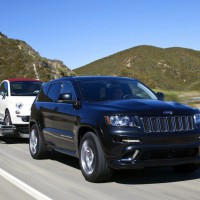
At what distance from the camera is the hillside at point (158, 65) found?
519 ft

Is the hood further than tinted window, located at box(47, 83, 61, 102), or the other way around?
tinted window, located at box(47, 83, 61, 102)

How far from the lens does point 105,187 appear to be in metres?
7.34

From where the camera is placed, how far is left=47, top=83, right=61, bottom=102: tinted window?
9627 mm

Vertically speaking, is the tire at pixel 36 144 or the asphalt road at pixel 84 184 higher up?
the tire at pixel 36 144

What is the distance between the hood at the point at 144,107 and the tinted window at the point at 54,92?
180 centimetres

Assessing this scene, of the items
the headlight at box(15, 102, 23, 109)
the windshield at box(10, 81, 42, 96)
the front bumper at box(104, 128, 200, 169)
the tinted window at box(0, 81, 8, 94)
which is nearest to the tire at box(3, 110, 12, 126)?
the headlight at box(15, 102, 23, 109)

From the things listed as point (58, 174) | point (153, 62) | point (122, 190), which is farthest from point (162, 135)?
point (153, 62)

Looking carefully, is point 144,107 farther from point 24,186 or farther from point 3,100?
point 3,100

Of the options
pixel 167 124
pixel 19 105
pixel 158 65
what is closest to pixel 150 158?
pixel 167 124

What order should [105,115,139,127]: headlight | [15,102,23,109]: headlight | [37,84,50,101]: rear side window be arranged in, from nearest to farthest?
[105,115,139,127]: headlight < [37,84,50,101]: rear side window < [15,102,23,109]: headlight

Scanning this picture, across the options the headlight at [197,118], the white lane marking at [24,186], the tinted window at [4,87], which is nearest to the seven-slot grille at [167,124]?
the headlight at [197,118]

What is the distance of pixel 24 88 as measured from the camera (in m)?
15.2

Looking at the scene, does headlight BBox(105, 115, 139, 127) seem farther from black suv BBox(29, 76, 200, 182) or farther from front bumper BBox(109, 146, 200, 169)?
front bumper BBox(109, 146, 200, 169)

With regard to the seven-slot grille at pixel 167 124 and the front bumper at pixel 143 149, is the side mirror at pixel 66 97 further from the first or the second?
the seven-slot grille at pixel 167 124
